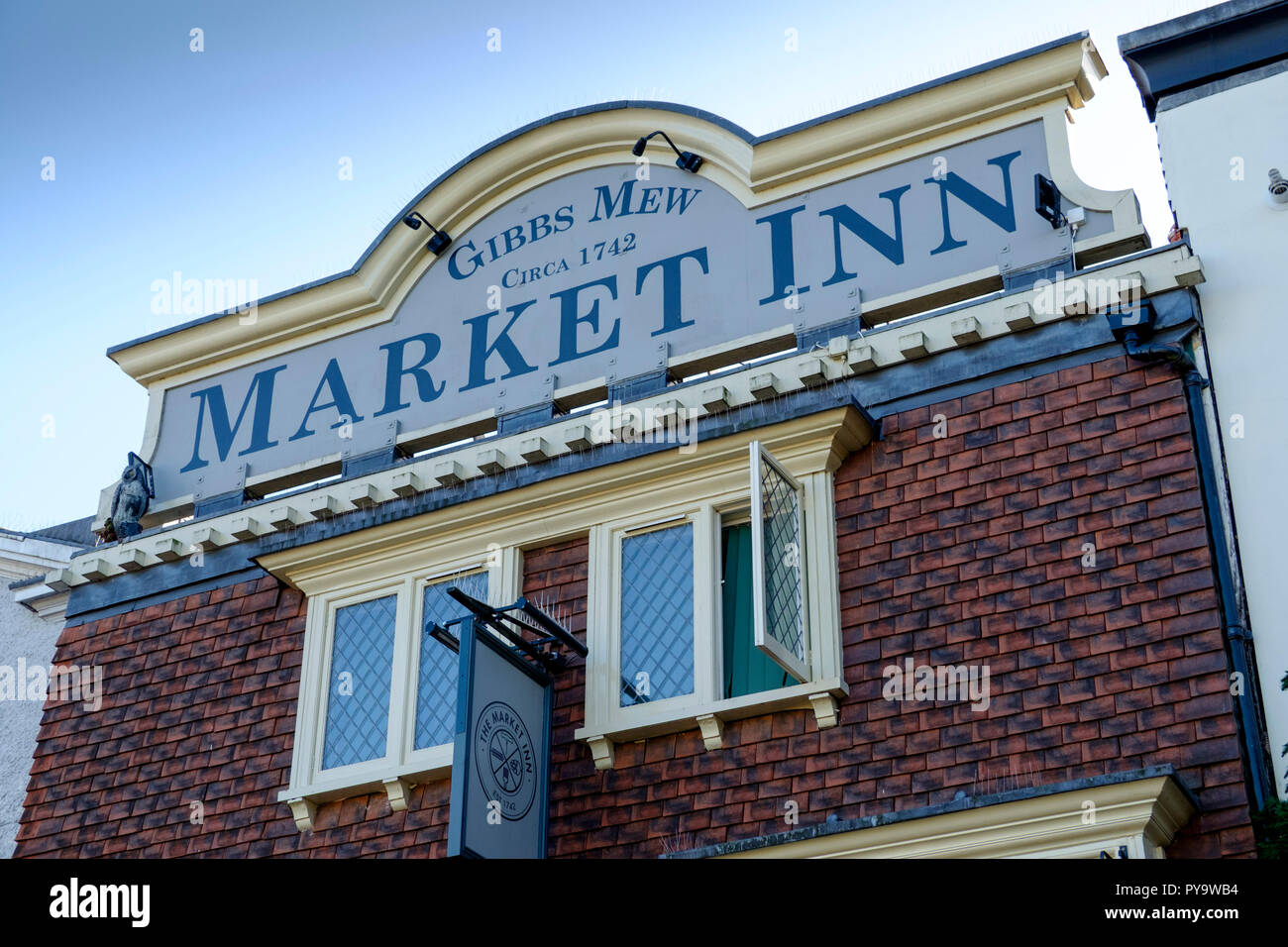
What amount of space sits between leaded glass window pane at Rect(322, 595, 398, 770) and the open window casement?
338cm

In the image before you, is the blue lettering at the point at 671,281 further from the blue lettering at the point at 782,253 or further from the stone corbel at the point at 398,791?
the stone corbel at the point at 398,791

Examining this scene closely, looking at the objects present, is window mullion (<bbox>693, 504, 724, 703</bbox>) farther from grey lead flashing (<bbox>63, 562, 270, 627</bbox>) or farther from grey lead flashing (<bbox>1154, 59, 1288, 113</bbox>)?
grey lead flashing (<bbox>1154, 59, 1288, 113</bbox>)

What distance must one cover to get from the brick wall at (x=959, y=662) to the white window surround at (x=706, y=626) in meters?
0.14

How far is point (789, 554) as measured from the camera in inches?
512

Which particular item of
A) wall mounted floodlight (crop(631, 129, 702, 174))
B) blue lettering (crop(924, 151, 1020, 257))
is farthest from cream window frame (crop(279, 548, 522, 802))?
blue lettering (crop(924, 151, 1020, 257))

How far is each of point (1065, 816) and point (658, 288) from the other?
19.9 ft

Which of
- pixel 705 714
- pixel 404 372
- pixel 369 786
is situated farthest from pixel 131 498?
pixel 705 714

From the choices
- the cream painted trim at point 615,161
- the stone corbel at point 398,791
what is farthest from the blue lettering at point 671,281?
the stone corbel at point 398,791

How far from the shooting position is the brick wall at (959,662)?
11.6 m

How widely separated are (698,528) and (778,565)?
41.2 inches

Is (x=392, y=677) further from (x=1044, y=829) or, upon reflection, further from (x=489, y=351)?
(x=1044, y=829)

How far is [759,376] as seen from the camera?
1403 cm
